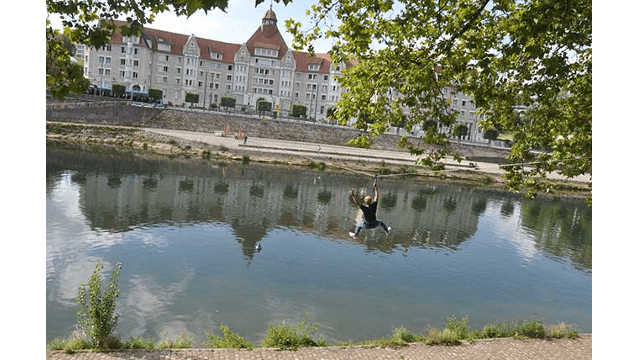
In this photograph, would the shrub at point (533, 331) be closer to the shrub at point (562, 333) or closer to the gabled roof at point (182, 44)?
the shrub at point (562, 333)

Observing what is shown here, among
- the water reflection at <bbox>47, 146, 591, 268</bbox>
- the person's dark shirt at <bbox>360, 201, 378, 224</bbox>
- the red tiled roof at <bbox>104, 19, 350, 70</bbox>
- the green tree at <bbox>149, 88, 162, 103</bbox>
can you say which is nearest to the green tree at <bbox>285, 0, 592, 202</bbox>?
the person's dark shirt at <bbox>360, 201, 378, 224</bbox>

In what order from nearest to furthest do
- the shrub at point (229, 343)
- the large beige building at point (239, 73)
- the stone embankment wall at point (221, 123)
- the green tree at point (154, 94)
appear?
the shrub at point (229, 343), the stone embankment wall at point (221, 123), the green tree at point (154, 94), the large beige building at point (239, 73)

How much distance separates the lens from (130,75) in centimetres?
8381

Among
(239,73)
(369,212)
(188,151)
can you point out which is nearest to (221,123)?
(188,151)

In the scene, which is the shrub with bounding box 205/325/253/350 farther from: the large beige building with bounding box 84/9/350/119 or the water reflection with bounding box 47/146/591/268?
the large beige building with bounding box 84/9/350/119

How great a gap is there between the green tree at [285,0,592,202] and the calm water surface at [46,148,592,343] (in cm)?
846

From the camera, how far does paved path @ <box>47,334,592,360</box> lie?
36.8 feet

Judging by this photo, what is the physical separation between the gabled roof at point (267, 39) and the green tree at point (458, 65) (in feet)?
276

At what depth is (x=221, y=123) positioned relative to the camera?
222ft

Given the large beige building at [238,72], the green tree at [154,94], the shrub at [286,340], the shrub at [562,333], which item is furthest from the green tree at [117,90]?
A: the shrub at [562,333]

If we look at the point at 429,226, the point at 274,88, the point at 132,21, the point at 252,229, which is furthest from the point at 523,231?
the point at 274,88

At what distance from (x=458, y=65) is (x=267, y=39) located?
8819cm

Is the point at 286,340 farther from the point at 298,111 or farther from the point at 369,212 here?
the point at 298,111

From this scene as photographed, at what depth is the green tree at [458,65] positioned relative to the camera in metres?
9.35
